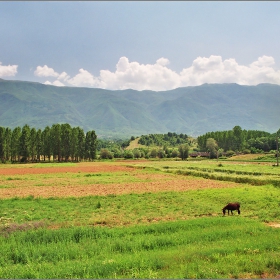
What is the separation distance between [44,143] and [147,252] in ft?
370

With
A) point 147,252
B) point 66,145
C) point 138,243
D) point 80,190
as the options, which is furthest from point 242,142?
point 147,252

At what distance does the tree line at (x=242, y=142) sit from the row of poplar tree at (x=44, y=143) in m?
65.2

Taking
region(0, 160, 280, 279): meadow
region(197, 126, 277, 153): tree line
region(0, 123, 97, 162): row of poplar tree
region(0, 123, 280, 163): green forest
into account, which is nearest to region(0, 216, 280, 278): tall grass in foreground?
region(0, 160, 280, 279): meadow

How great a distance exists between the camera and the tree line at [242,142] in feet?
457

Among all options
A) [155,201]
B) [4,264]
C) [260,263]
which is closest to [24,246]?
[4,264]

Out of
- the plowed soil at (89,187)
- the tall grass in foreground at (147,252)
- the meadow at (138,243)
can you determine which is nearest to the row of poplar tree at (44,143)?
the plowed soil at (89,187)

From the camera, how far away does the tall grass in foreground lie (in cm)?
915

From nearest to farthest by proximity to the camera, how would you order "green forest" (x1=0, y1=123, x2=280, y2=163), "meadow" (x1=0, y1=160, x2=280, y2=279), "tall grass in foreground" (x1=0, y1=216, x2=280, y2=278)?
1. "tall grass in foreground" (x1=0, y1=216, x2=280, y2=278)
2. "meadow" (x1=0, y1=160, x2=280, y2=279)
3. "green forest" (x1=0, y1=123, x2=280, y2=163)

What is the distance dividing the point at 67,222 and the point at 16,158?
115 m

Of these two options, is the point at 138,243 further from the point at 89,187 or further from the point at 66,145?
the point at 66,145

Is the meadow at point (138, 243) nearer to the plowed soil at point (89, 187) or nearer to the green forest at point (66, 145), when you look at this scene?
the plowed soil at point (89, 187)

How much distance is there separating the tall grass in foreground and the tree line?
13092 cm

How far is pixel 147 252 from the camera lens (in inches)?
437

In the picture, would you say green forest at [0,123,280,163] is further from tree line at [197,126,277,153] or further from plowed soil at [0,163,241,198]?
plowed soil at [0,163,241,198]
